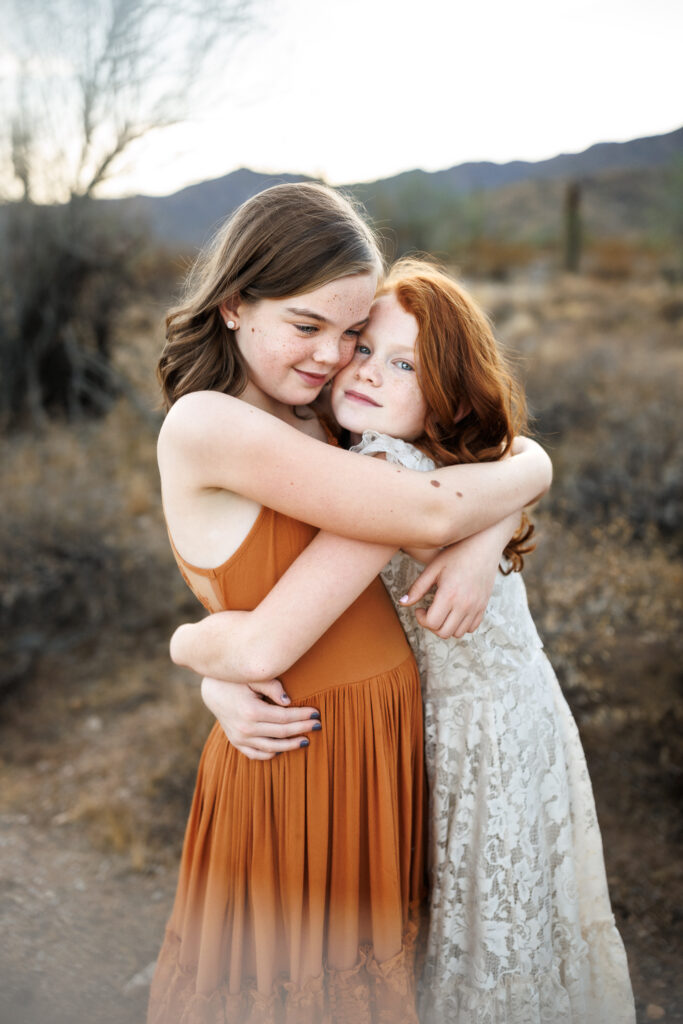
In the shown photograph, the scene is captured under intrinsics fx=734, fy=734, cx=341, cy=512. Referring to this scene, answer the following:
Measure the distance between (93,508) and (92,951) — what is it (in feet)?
9.45

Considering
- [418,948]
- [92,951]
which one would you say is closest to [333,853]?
[418,948]

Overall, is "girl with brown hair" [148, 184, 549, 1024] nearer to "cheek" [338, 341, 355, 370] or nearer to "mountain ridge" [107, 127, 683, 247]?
"cheek" [338, 341, 355, 370]

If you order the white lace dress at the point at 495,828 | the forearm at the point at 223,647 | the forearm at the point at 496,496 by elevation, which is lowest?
the white lace dress at the point at 495,828

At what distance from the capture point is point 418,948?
1.70m

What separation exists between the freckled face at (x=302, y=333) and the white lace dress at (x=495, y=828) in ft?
0.63

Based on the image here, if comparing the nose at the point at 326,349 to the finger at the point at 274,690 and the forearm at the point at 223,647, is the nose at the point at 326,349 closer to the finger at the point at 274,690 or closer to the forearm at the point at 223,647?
the forearm at the point at 223,647

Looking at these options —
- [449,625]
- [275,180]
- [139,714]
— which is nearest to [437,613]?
[449,625]

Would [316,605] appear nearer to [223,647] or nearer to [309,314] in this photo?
[223,647]

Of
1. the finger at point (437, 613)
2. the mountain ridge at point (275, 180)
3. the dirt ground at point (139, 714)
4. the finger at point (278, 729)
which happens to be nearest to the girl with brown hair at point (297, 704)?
the finger at point (278, 729)

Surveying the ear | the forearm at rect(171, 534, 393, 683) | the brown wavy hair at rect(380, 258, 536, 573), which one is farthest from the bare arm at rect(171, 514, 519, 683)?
the ear

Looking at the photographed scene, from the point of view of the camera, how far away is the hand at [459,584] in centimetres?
143

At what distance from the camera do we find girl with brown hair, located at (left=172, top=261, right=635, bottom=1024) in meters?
1.55

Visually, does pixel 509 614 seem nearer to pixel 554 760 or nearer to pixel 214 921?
pixel 554 760

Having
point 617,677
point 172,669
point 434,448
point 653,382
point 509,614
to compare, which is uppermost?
point 434,448
